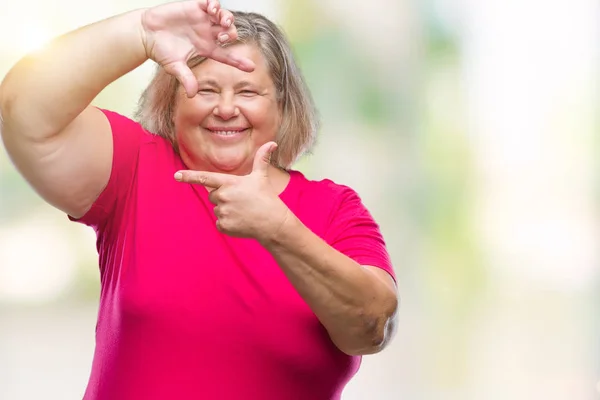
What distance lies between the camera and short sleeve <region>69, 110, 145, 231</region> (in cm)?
146

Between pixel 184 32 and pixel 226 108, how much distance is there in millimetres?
147

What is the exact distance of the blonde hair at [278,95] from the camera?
5.27 feet

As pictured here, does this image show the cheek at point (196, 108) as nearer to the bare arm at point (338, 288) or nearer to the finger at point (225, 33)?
the finger at point (225, 33)

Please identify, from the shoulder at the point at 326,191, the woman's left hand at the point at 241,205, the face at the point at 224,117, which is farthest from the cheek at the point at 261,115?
the woman's left hand at the point at 241,205


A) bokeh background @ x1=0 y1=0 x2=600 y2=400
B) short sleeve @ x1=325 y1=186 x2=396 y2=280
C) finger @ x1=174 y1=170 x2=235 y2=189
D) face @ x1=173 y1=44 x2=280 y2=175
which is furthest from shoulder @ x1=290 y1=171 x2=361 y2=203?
bokeh background @ x1=0 y1=0 x2=600 y2=400

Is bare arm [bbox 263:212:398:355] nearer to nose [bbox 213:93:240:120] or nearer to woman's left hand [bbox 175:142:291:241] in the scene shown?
woman's left hand [bbox 175:142:291:241]

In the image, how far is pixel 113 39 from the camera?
137cm

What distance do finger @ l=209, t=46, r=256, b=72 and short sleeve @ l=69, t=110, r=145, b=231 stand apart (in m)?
0.19

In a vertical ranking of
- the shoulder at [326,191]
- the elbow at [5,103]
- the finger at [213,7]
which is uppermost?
the finger at [213,7]

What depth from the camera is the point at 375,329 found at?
1392 mm

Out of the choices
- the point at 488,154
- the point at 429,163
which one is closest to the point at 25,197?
the point at 429,163

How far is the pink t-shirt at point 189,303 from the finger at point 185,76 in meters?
0.16

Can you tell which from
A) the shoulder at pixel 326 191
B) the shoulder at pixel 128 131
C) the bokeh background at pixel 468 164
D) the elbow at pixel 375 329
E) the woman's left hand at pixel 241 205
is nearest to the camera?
the woman's left hand at pixel 241 205

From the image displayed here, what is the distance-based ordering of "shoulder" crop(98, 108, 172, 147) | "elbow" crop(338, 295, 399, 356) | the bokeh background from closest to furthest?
"elbow" crop(338, 295, 399, 356), "shoulder" crop(98, 108, 172, 147), the bokeh background
